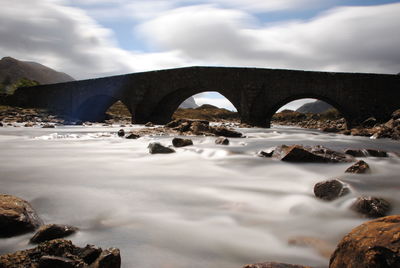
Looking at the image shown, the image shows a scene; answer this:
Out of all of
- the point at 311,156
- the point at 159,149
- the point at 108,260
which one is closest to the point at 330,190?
the point at 311,156

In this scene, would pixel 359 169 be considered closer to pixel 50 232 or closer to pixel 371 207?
pixel 371 207

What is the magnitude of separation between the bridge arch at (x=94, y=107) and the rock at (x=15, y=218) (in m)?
28.7

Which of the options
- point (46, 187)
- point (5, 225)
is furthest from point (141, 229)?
point (46, 187)

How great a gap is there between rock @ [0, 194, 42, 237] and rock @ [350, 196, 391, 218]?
9.98 ft

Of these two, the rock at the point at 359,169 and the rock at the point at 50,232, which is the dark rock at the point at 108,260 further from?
the rock at the point at 359,169

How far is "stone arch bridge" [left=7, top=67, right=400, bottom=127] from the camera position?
19.5 m

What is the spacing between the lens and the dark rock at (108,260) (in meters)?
1.81

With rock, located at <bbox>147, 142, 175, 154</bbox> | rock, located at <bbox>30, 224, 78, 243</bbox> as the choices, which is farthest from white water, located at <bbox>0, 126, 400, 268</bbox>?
rock, located at <bbox>147, 142, 175, 154</bbox>

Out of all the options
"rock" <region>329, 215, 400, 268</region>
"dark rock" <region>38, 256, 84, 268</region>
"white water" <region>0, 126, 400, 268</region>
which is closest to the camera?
"rock" <region>329, 215, 400, 268</region>

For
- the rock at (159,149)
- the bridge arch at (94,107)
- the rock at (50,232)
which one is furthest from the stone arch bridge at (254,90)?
the rock at (50,232)

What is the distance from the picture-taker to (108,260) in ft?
6.03

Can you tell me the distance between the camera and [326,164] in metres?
5.44

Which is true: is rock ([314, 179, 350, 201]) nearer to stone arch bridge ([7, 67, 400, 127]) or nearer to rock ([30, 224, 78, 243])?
rock ([30, 224, 78, 243])

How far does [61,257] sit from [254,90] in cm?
2085
